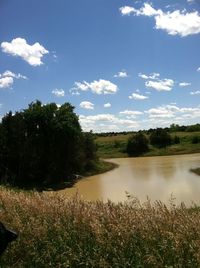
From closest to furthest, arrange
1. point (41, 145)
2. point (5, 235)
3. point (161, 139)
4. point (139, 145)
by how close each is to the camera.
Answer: point (5, 235), point (41, 145), point (139, 145), point (161, 139)

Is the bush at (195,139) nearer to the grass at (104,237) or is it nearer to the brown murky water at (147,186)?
the brown murky water at (147,186)

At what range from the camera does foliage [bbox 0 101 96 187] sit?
4347 centimetres

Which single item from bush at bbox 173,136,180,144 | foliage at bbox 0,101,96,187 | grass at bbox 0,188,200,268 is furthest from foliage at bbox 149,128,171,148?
grass at bbox 0,188,200,268

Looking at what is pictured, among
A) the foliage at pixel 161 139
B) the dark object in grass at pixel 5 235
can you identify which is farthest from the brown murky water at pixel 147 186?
the foliage at pixel 161 139

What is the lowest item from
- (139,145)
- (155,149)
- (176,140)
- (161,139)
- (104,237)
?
(155,149)

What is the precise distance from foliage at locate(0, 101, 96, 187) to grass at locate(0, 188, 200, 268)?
112ft

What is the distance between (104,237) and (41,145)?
39851mm

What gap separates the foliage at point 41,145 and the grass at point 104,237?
34041 millimetres

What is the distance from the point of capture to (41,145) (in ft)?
153

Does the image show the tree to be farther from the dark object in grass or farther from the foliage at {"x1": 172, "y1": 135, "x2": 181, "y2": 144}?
the dark object in grass

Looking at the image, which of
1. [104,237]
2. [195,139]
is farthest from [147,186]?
[195,139]

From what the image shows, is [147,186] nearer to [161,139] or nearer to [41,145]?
[41,145]

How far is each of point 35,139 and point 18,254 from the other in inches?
1524

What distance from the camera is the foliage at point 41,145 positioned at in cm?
4347
